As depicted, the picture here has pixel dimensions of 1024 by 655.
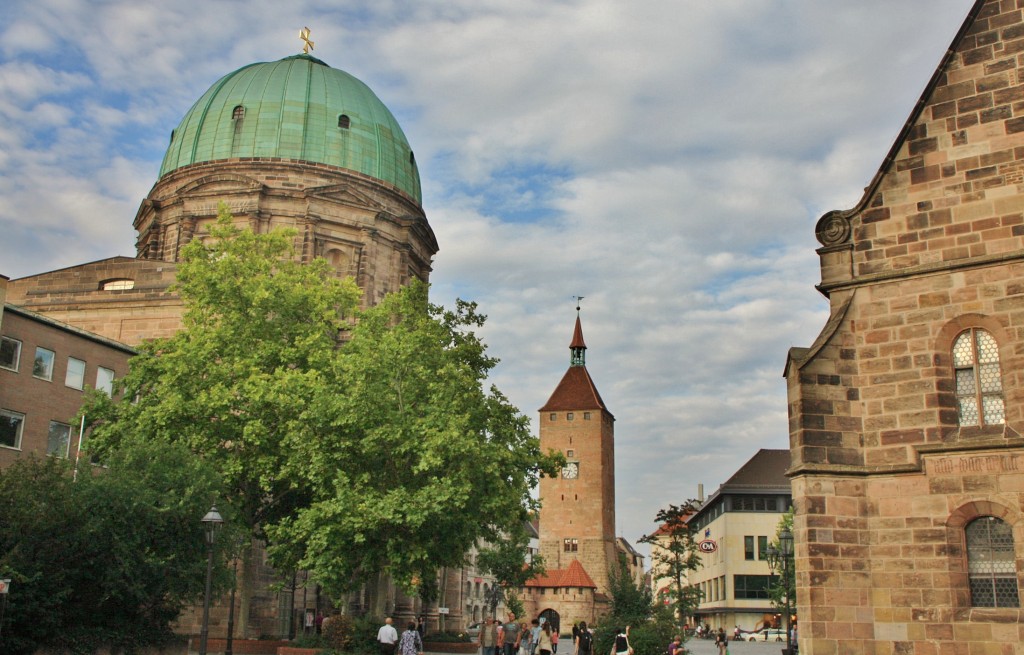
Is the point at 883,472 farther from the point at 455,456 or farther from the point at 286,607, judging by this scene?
the point at 286,607

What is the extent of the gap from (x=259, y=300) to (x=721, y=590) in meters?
60.2

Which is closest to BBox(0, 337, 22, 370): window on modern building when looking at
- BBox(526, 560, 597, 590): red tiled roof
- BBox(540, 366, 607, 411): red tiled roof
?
BBox(526, 560, 597, 590): red tiled roof

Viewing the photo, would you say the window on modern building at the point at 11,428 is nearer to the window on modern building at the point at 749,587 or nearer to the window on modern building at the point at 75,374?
the window on modern building at the point at 75,374

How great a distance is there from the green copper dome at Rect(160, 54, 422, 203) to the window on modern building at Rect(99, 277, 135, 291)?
9383 millimetres

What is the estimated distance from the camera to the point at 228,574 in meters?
26.4

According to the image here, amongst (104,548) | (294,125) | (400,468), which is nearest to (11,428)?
(104,548)

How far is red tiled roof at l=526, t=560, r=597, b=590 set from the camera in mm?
85688

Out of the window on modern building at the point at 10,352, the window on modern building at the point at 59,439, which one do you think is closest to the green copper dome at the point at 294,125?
the window on modern building at the point at 59,439

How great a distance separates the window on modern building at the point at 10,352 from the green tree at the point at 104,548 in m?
7.22

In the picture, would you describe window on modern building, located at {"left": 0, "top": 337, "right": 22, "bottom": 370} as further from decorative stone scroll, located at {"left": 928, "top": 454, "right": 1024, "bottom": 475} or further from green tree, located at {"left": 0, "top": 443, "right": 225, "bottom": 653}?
decorative stone scroll, located at {"left": 928, "top": 454, "right": 1024, "bottom": 475}

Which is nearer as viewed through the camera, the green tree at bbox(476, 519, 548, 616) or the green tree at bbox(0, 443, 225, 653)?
the green tree at bbox(0, 443, 225, 653)

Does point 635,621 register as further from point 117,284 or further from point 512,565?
point 117,284

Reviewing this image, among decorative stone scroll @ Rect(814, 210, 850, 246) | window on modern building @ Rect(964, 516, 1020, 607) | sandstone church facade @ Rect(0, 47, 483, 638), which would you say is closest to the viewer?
window on modern building @ Rect(964, 516, 1020, 607)

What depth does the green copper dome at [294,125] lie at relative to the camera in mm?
53281
